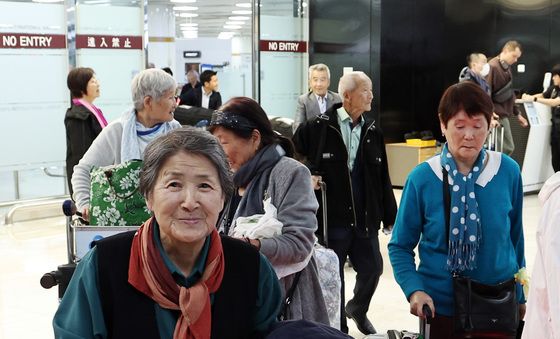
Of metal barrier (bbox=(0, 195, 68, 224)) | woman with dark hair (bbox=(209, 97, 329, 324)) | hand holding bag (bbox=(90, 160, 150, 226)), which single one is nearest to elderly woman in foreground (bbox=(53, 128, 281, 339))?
woman with dark hair (bbox=(209, 97, 329, 324))

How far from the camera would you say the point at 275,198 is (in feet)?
11.8

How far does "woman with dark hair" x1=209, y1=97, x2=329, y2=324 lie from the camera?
3.48 metres

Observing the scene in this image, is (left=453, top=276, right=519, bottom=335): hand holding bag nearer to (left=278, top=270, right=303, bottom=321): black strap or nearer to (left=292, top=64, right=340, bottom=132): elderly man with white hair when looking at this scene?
(left=278, top=270, right=303, bottom=321): black strap

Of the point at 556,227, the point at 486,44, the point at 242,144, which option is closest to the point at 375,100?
the point at 486,44

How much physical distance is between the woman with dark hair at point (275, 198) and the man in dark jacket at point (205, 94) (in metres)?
9.99

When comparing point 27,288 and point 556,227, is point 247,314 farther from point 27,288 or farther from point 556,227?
point 27,288

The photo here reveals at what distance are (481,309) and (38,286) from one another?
4997mm

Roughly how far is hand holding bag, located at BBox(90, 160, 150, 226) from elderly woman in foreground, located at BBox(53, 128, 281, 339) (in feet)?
6.05

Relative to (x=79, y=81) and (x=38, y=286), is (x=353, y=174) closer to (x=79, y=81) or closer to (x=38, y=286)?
(x=38, y=286)

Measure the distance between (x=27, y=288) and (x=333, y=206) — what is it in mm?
2933

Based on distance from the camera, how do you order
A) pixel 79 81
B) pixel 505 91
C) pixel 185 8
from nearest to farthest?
1. pixel 79 81
2. pixel 505 91
3. pixel 185 8

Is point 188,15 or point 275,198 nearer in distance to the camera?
point 275,198

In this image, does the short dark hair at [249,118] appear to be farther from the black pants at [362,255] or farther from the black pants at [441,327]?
the black pants at [362,255]

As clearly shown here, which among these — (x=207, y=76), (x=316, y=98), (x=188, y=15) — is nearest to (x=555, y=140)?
(x=316, y=98)
